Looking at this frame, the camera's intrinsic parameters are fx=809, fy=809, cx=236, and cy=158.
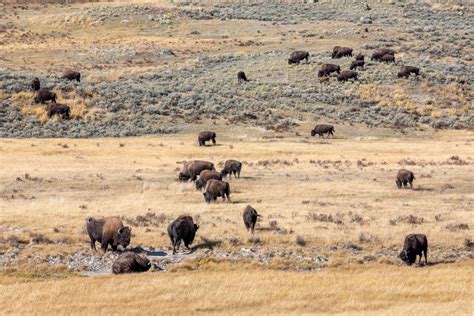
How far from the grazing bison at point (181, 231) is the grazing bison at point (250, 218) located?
2.35m

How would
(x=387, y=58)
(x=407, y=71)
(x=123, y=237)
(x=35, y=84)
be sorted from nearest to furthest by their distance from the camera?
(x=123, y=237) < (x=35, y=84) < (x=407, y=71) < (x=387, y=58)

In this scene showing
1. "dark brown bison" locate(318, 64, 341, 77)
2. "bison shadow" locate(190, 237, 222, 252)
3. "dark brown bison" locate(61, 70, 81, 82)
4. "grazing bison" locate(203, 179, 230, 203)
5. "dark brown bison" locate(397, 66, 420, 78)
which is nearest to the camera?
"bison shadow" locate(190, 237, 222, 252)

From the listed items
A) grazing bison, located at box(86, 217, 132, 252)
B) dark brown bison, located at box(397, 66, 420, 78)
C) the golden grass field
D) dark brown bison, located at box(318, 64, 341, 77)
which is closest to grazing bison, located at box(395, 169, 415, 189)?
the golden grass field

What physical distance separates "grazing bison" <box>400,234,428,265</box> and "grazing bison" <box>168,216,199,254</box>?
6.83 m

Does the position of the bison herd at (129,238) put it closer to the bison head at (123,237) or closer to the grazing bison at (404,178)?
the bison head at (123,237)

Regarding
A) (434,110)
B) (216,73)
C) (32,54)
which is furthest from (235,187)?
(32,54)

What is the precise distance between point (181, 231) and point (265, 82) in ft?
188

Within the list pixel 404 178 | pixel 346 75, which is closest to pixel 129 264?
pixel 404 178

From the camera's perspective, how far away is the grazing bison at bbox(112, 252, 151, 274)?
23969mm

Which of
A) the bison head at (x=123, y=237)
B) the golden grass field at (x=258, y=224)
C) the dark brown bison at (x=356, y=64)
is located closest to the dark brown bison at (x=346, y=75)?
the dark brown bison at (x=356, y=64)

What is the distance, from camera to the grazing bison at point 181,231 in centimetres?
2634

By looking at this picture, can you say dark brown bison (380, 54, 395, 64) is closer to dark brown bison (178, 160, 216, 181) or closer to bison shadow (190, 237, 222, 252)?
dark brown bison (178, 160, 216, 181)

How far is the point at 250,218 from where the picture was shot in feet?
93.1

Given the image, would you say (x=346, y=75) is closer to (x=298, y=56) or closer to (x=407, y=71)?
(x=407, y=71)
